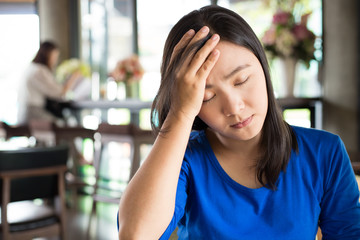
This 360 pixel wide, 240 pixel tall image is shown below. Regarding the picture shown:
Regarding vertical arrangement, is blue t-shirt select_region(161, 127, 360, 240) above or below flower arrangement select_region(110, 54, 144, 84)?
below

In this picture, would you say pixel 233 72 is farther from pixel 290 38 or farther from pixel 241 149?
pixel 290 38

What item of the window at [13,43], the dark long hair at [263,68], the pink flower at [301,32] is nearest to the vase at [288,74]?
the pink flower at [301,32]

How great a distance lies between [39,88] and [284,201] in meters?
4.58

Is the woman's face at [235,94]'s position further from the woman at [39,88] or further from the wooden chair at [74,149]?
the woman at [39,88]

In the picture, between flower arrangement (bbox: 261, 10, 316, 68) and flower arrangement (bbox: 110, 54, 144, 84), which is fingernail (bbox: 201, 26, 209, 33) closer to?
flower arrangement (bbox: 261, 10, 316, 68)

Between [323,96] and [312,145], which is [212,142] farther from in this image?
[323,96]

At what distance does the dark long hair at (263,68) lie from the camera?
89 cm

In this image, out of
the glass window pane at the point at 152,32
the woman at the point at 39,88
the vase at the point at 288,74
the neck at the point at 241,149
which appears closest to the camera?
the neck at the point at 241,149

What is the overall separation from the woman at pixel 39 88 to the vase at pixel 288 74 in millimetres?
2829

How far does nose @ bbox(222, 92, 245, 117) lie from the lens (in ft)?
2.85

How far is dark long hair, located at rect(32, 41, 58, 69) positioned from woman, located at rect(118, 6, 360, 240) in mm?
4462

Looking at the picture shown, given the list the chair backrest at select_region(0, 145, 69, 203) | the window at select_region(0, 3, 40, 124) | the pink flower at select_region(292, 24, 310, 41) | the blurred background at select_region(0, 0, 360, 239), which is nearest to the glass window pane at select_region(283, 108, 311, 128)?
the blurred background at select_region(0, 0, 360, 239)

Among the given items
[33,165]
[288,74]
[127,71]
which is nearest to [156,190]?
[33,165]

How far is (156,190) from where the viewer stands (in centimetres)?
85
